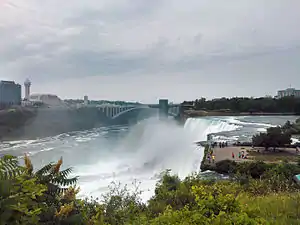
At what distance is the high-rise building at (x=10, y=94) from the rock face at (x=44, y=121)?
44.4 feet

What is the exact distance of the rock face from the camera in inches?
2002

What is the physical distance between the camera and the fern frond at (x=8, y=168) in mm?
2682

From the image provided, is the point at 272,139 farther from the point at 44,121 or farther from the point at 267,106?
the point at 267,106

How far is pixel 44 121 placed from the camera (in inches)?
2345

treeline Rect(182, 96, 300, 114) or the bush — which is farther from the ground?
treeline Rect(182, 96, 300, 114)

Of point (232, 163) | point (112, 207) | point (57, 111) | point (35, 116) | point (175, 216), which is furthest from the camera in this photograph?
point (57, 111)

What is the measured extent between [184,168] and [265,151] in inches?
280

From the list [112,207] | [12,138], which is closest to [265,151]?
[112,207]

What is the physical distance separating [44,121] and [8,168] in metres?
59.5

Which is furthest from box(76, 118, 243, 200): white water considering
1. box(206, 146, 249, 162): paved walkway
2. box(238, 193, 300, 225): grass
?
box(238, 193, 300, 225): grass

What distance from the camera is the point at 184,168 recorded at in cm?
2314

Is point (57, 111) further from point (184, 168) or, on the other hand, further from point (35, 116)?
point (184, 168)

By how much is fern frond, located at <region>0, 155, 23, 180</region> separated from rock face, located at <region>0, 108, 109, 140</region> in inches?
1876

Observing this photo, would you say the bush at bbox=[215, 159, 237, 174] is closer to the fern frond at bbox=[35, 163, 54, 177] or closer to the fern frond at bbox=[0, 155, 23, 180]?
the fern frond at bbox=[35, 163, 54, 177]
